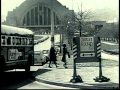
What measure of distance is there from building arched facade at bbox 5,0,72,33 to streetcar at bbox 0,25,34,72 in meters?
139

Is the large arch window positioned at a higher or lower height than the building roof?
higher

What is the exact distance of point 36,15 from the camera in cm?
16975

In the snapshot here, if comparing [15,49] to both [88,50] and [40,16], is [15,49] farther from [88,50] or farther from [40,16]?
[40,16]

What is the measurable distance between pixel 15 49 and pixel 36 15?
5933 inches

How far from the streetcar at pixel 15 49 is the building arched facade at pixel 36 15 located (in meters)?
139

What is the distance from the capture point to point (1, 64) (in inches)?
701

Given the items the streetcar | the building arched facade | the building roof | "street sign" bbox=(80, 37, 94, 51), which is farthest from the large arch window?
"street sign" bbox=(80, 37, 94, 51)

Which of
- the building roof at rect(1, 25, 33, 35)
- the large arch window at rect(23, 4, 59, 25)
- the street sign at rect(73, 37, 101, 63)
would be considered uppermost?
the large arch window at rect(23, 4, 59, 25)

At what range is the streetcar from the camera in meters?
18.2

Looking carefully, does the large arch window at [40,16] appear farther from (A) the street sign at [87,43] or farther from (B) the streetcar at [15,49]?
(A) the street sign at [87,43]

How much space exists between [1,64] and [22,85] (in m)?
2.67

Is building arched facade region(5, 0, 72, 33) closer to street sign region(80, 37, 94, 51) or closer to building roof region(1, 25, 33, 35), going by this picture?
building roof region(1, 25, 33, 35)

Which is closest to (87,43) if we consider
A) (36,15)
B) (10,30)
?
(10,30)

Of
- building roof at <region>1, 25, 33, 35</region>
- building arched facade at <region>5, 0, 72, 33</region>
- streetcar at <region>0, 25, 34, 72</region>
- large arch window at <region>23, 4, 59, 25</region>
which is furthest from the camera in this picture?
building arched facade at <region>5, 0, 72, 33</region>
